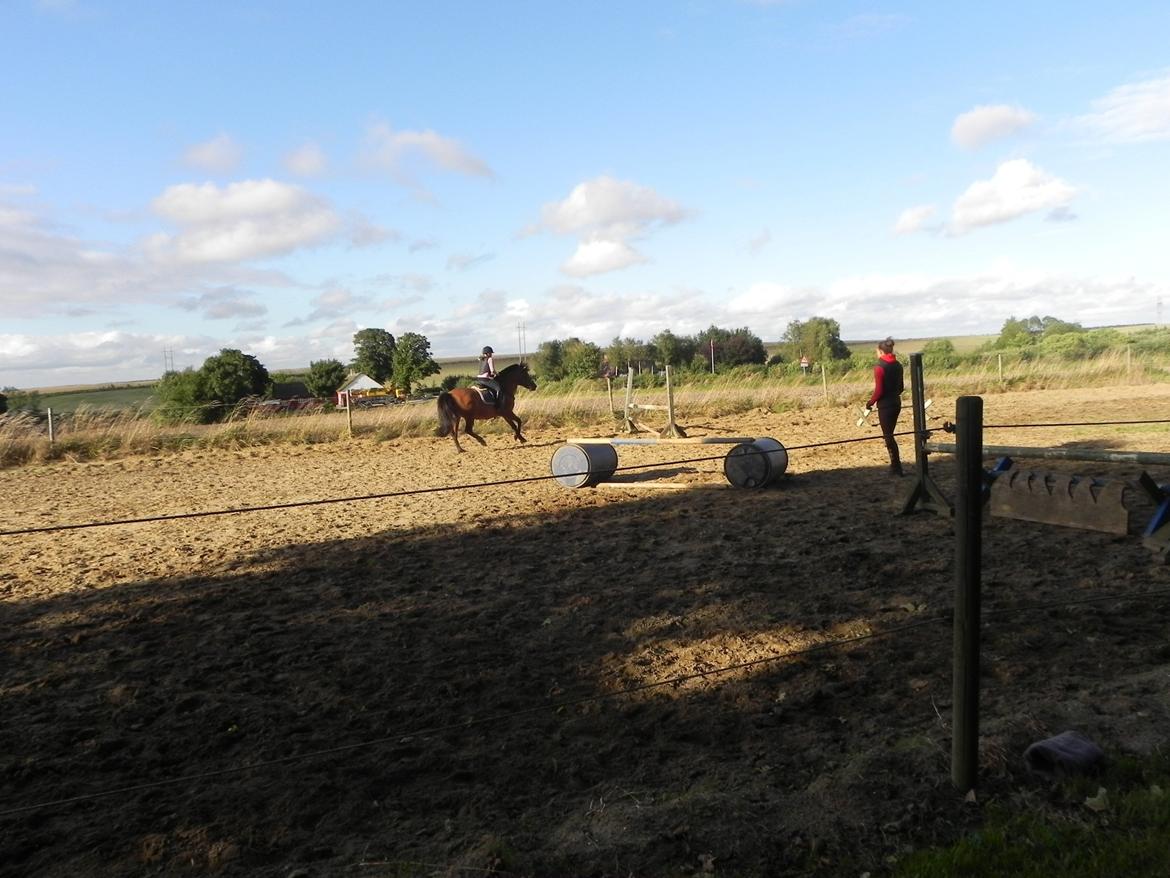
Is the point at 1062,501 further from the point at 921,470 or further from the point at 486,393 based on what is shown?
the point at 486,393

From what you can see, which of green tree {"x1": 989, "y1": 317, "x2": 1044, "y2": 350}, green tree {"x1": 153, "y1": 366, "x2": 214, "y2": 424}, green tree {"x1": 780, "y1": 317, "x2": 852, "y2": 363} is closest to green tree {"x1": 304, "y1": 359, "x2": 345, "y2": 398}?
green tree {"x1": 153, "y1": 366, "x2": 214, "y2": 424}

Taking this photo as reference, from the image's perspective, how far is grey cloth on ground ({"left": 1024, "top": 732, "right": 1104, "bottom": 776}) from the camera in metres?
3.27

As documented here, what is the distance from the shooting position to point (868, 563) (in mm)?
7012

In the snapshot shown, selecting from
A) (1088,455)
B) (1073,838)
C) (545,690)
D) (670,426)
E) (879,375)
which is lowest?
(545,690)

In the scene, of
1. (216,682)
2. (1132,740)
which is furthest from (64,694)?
(1132,740)

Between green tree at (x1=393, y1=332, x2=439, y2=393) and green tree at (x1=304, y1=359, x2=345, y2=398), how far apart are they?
1165 cm

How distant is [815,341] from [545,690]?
67.6 metres

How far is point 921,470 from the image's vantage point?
8.56 meters

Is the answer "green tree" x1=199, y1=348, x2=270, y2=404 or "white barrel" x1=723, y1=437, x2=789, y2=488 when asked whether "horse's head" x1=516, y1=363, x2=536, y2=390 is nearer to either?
"white barrel" x1=723, y1=437, x2=789, y2=488

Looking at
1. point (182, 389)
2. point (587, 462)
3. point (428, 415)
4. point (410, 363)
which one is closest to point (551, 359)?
point (410, 363)

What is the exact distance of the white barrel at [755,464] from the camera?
35.6 ft

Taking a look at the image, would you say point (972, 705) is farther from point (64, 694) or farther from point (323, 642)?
point (64, 694)

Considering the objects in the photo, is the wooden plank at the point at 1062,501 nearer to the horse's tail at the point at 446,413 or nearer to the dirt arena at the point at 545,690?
the dirt arena at the point at 545,690

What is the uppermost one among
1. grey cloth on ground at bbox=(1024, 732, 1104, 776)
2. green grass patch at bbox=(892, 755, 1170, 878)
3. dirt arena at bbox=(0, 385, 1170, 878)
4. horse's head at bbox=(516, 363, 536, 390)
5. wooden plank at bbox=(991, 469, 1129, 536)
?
horse's head at bbox=(516, 363, 536, 390)
